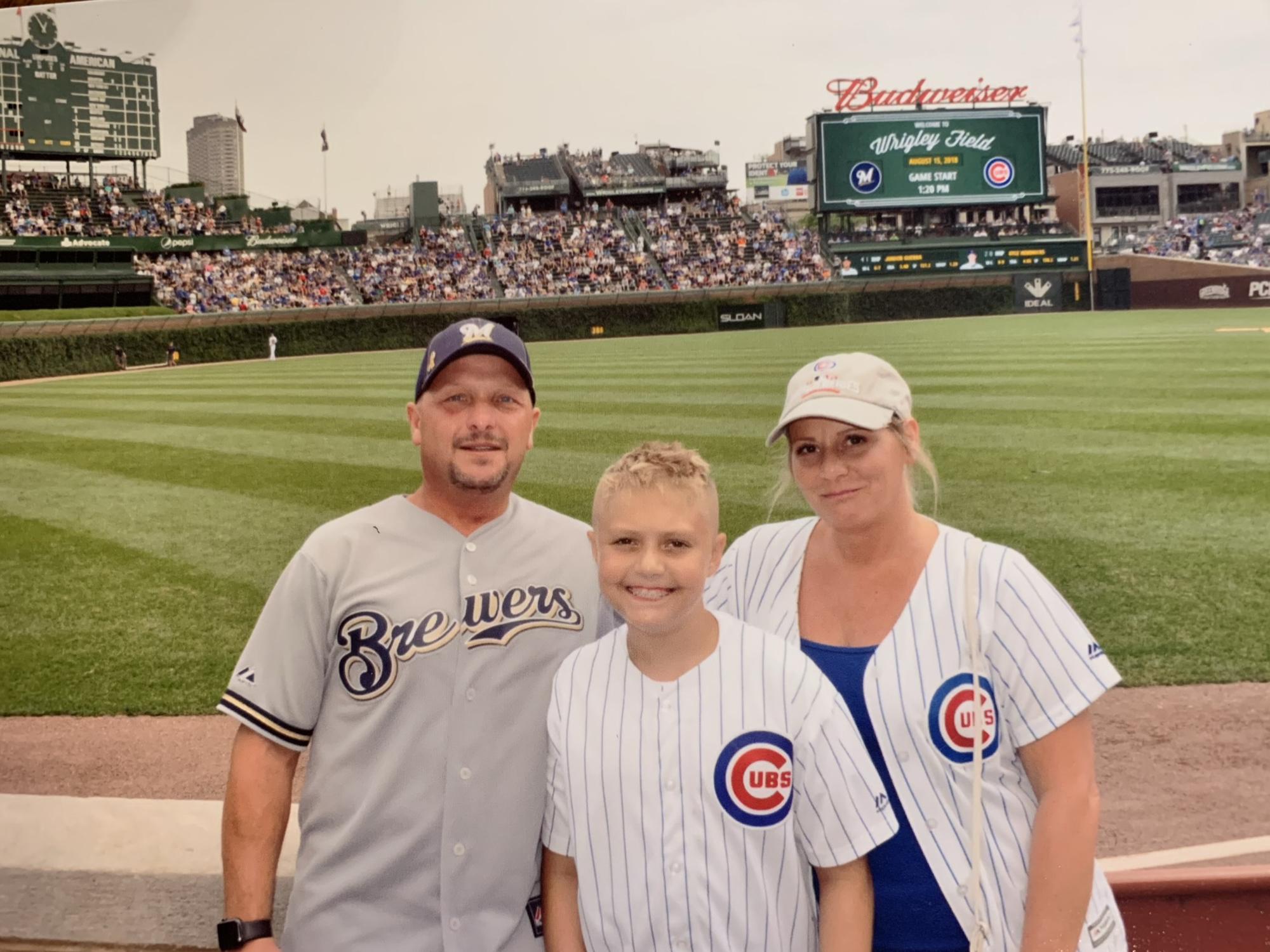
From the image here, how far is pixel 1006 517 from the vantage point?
658 cm

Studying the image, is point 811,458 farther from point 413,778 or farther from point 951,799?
point 413,778

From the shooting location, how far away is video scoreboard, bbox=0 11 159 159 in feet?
21.2

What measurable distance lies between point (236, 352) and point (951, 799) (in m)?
13.9

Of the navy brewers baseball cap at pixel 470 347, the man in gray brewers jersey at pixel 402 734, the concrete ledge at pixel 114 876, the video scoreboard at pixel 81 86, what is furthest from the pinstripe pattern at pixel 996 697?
the video scoreboard at pixel 81 86

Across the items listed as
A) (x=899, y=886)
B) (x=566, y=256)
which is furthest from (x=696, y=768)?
(x=566, y=256)

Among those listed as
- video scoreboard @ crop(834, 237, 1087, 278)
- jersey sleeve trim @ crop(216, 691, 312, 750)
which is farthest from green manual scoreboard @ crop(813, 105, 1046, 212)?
jersey sleeve trim @ crop(216, 691, 312, 750)

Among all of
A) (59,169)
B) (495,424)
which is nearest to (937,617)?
(495,424)

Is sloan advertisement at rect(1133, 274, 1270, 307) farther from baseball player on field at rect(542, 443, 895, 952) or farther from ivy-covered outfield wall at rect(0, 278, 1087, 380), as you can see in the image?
baseball player on field at rect(542, 443, 895, 952)

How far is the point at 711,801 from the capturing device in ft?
5.24

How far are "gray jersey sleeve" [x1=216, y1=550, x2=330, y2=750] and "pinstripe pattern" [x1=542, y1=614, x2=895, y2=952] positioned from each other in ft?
1.59

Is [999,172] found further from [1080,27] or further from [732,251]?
[1080,27]

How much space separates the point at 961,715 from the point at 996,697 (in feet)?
0.19

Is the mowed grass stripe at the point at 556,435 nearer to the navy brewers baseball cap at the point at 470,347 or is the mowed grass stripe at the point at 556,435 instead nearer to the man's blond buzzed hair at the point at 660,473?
the navy brewers baseball cap at the point at 470,347

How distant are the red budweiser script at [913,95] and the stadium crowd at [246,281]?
644 centimetres
